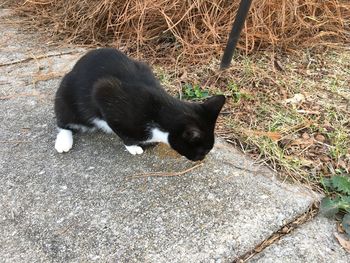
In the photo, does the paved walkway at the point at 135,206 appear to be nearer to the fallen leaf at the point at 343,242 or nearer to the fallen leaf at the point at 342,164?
the fallen leaf at the point at 343,242

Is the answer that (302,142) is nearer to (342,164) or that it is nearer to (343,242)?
(342,164)

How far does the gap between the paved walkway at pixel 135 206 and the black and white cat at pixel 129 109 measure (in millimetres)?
130

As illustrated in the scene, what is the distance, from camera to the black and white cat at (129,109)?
6.64 ft

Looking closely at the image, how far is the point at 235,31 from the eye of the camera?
2.80 meters

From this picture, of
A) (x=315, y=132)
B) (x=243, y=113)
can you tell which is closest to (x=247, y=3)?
(x=243, y=113)

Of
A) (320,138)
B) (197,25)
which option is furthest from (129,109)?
(197,25)

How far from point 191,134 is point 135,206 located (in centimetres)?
44

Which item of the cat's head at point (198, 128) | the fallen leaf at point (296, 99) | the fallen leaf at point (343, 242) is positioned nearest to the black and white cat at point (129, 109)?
the cat's head at point (198, 128)

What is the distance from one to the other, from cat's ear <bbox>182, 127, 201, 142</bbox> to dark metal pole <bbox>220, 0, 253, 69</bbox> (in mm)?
1086

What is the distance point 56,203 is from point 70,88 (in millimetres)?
688

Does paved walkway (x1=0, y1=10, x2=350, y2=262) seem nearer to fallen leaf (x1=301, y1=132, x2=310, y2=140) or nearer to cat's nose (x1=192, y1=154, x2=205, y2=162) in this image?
cat's nose (x1=192, y1=154, x2=205, y2=162)

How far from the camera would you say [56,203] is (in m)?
1.95

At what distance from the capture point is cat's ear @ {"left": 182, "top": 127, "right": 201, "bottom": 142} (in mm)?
1960

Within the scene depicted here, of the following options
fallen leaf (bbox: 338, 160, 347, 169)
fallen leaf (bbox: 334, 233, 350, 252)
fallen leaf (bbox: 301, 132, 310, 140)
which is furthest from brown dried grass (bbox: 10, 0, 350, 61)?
fallen leaf (bbox: 334, 233, 350, 252)
